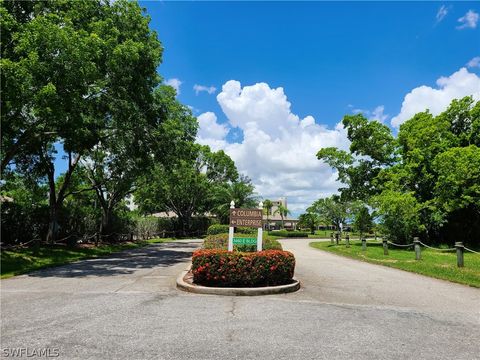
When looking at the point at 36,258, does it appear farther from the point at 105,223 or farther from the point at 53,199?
the point at 105,223

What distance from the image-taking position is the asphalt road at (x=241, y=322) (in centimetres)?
504

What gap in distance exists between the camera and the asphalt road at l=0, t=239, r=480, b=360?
5035 millimetres

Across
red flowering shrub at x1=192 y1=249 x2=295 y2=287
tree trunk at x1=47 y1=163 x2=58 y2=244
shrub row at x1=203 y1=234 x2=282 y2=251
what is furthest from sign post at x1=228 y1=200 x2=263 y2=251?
tree trunk at x1=47 y1=163 x2=58 y2=244

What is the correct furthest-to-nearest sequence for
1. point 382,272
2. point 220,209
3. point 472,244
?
1. point 220,209
2. point 472,244
3. point 382,272

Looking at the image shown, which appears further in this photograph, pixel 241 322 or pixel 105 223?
pixel 105 223

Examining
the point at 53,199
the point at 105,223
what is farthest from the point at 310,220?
the point at 53,199

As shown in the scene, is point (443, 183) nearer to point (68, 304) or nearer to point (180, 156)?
point (180, 156)

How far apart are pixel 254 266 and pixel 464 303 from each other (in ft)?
15.7

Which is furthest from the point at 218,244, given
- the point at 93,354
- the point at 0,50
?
the point at 0,50

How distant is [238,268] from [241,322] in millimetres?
3016

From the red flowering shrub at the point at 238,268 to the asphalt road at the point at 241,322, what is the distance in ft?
2.39

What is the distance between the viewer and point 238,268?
941 centimetres

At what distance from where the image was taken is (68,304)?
25.6ft

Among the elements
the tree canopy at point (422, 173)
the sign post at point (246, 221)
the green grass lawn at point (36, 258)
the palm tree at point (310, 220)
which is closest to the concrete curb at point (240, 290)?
the sign post at point (246, 221)
